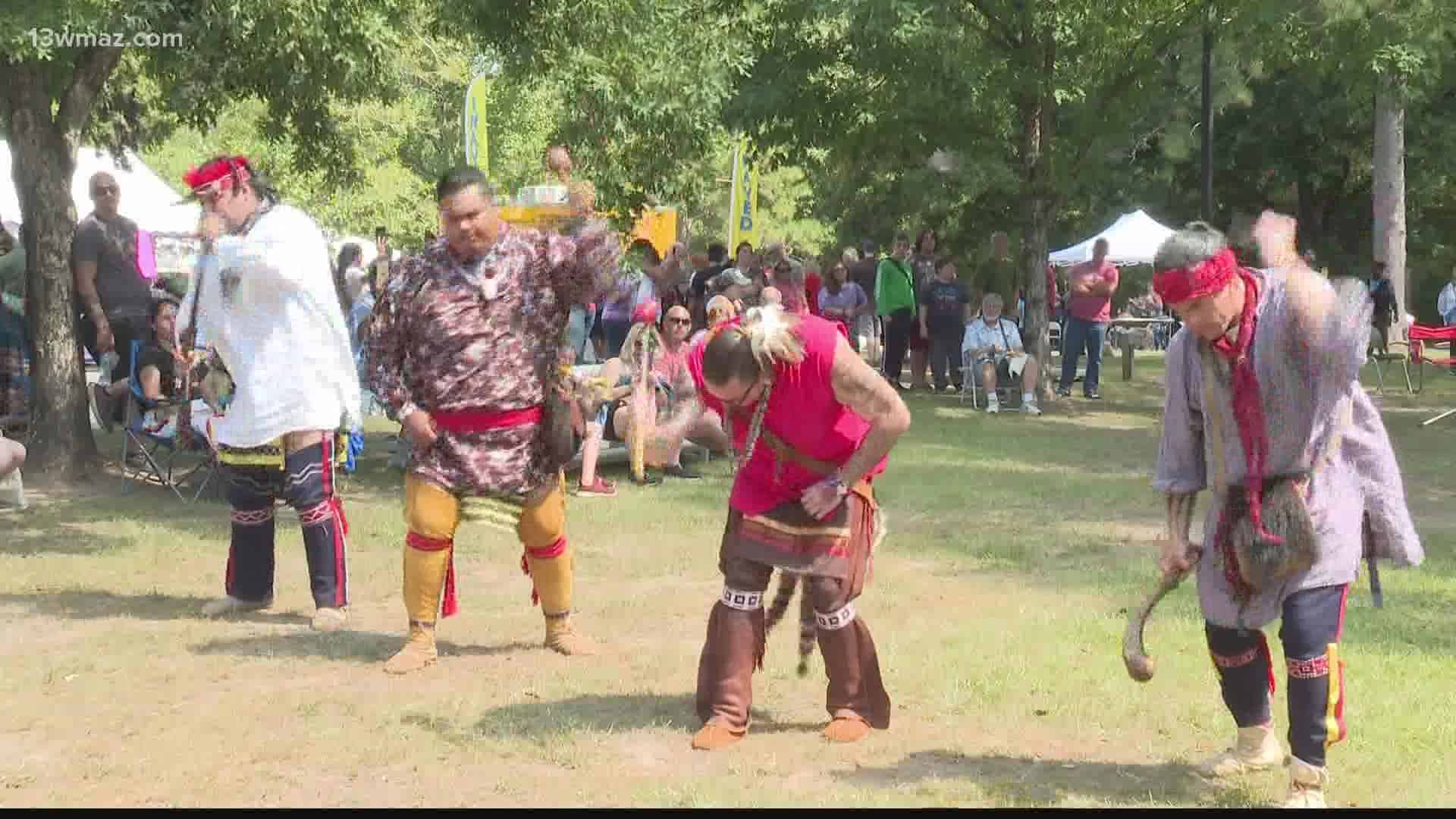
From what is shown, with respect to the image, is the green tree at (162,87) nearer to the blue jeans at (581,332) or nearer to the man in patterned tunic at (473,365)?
the blue jeans at (581,332)

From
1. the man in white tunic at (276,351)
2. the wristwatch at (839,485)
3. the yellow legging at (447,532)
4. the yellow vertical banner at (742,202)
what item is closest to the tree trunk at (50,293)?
the man in white tunic at (276,351)

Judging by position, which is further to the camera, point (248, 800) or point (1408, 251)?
point (1408, 251)

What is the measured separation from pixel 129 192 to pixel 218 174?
1432cm

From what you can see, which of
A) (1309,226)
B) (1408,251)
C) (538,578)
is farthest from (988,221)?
(538,578)

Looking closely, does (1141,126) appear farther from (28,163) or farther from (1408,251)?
(28,163)

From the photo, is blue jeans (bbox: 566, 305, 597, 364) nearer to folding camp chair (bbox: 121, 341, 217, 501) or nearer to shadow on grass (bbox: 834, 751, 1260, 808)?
folding camp chair (bbox: 121, 341, 217, 501)

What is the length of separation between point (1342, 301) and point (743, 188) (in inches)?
853

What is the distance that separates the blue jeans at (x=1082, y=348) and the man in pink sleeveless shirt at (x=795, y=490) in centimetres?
1414

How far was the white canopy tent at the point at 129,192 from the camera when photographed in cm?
2023

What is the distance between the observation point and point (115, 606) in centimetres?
831

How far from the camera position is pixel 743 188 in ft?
85.5

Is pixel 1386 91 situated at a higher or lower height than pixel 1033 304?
higher

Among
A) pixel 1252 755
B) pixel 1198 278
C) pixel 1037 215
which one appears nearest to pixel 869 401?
pixel 1198 278

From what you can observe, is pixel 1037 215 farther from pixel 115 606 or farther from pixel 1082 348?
pixel 115 606
